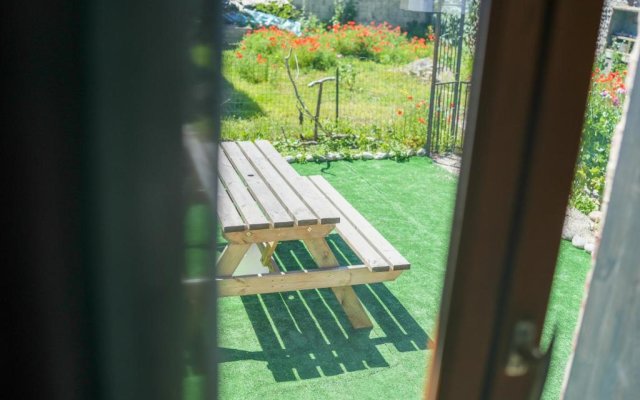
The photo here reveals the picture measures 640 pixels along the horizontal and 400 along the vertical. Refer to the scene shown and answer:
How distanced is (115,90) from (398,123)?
663 centimetres

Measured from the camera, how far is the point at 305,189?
388 centimetres

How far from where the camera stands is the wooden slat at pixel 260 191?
3404mm

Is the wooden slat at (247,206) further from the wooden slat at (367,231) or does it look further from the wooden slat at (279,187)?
the wooden slat at (367,231)

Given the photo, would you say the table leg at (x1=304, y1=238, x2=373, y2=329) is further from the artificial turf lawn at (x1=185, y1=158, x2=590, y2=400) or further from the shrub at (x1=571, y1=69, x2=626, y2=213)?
A: the shrub at (x1=571, y1=69, x2=626, y2=213)

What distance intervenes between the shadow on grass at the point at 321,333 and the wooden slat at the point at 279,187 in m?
0.54

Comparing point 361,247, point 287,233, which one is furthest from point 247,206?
point 361,247

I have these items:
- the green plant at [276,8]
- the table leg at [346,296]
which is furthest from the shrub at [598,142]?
the green plant at [276,8]

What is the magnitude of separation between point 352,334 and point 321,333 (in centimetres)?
15

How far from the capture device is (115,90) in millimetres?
472

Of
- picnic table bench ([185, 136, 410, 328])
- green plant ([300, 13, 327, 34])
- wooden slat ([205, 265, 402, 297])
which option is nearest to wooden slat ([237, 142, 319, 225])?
picnic table bench ([185, 136, 410, 328])

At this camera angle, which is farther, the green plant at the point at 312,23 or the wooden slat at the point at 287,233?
the wooden slat at the point at 287,233

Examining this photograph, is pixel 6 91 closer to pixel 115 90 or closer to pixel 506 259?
pixel 115 90

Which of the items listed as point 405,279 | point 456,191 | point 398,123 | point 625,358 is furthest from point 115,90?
point 398,123

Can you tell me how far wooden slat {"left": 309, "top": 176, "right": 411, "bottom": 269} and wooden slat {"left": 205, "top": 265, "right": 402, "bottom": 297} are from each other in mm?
64
